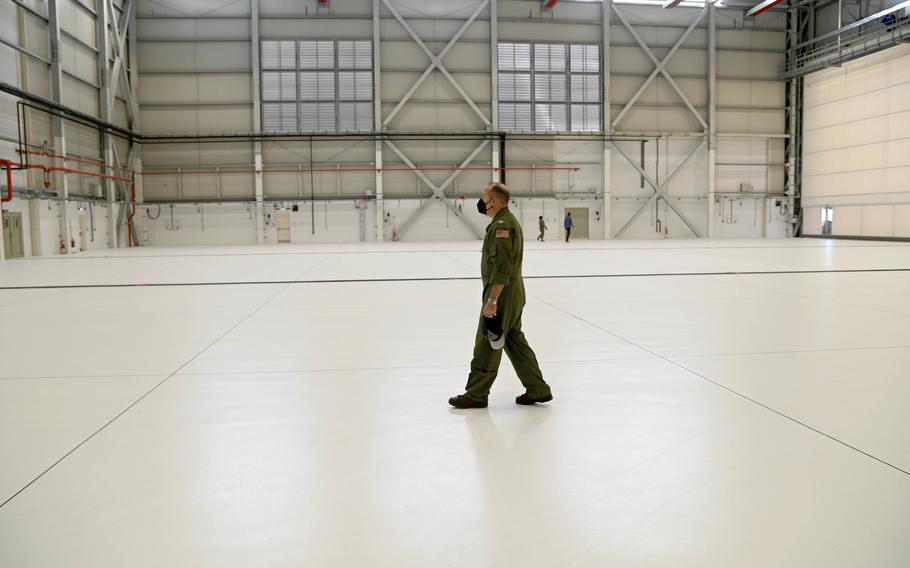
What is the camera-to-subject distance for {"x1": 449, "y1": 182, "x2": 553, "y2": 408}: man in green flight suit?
503cm

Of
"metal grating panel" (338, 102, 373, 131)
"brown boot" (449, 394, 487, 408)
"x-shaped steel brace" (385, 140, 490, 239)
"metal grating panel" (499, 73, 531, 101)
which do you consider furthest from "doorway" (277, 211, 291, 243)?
→ "brown boot" (449, 394, 487, 408)

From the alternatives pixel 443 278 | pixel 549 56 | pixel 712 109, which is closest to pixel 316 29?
pixel 549 56

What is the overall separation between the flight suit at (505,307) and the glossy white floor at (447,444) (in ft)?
0.82

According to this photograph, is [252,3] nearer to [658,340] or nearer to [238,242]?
[238,242]

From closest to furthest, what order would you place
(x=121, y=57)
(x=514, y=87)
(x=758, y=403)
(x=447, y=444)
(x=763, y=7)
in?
(x=447, y=444) → (x=758, y=403) → (x=121, y=57) → (x=763, y=7) → (x=514, y=87)

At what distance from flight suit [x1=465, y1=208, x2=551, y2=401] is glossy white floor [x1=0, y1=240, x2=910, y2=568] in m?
0.25

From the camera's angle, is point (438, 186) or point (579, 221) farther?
point (579, 221)

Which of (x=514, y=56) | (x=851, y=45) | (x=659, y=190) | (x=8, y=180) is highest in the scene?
(x=514, y=56)

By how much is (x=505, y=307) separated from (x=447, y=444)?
1198 millimetres

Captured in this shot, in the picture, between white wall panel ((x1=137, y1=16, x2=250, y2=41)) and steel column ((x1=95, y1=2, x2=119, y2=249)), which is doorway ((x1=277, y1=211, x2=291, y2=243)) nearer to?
steel column ((x1=95, y1=2, x2=119, y2=249))

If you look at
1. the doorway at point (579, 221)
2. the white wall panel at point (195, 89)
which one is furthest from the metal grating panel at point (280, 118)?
the doorway at point (579, 221)

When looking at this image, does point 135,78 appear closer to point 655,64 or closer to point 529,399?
point 655,64

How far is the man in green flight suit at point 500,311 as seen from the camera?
5027 millimetres

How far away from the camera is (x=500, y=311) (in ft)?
16.8
